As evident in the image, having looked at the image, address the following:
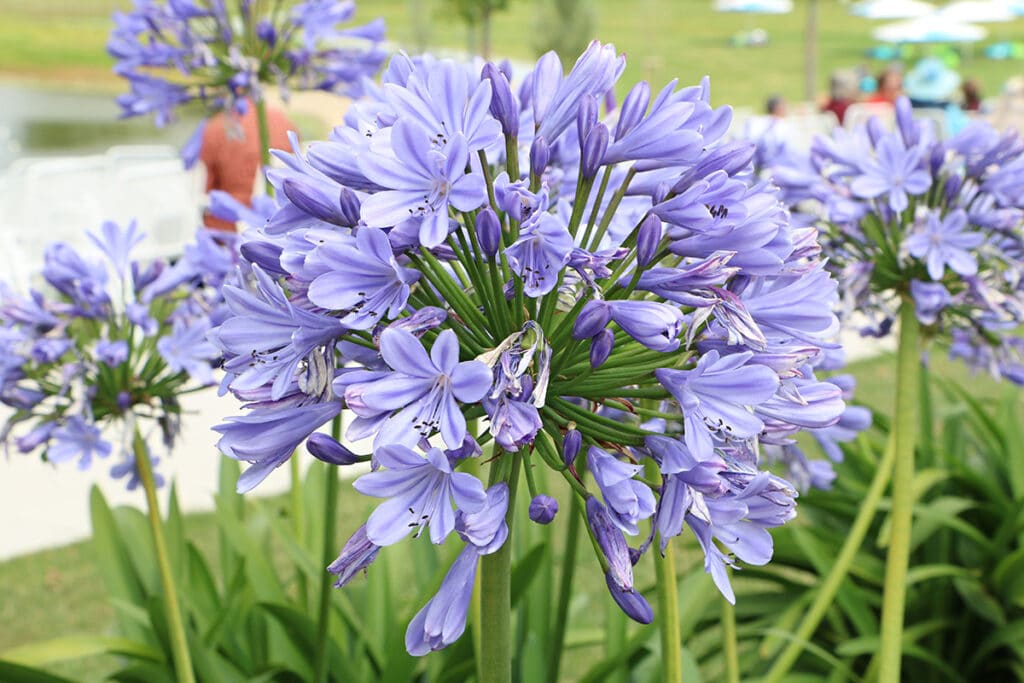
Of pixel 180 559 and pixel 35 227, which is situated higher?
pixel 180 559

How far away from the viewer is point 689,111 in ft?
4.52

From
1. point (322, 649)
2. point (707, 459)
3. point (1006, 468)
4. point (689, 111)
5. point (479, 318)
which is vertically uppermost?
point (689, 111)

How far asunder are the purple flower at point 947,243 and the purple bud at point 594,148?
45.8 inches

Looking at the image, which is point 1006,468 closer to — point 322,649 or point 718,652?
point 718,652

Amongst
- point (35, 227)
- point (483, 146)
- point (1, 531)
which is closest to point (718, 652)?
point (483, 146)

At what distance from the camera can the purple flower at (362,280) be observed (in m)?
1.24

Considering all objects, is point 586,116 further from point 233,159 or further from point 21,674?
point 233,159

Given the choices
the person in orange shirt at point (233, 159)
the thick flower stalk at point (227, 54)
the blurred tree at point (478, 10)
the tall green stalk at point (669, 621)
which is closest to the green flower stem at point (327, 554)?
the tall green stalk at point (669, 621)

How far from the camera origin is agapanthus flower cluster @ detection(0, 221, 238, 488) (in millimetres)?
2406

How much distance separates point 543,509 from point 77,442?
1.50 metres

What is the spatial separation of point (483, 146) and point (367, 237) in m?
0.18

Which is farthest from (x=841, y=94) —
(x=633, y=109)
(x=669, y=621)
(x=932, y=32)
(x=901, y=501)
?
(x=932, y=32)

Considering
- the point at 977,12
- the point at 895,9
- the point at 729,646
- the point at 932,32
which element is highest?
the point at 729,646

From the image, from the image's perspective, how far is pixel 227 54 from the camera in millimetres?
3494
